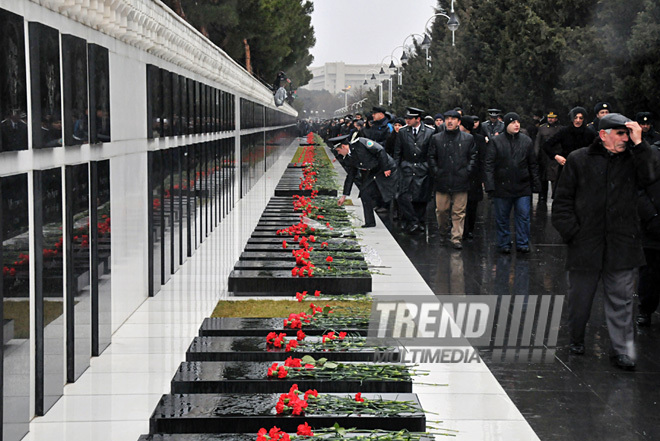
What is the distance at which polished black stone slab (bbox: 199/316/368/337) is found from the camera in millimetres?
8023

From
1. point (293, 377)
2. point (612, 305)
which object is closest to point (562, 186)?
point (612, 305)

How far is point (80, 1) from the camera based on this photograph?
7.29 metres

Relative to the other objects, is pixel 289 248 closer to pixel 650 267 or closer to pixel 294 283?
pixel 294 283

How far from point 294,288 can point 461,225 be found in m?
5.14

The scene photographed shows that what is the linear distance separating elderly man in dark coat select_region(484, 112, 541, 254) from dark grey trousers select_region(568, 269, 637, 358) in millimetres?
5715

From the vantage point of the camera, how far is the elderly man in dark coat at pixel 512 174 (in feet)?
45.2

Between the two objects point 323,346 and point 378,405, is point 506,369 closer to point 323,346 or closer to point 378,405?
point 323,346

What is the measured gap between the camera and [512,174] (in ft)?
45.1

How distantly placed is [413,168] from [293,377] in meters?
11.0

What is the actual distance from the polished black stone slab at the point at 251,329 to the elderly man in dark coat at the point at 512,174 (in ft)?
19.8

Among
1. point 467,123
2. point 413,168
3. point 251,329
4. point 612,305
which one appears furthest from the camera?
point 413,168

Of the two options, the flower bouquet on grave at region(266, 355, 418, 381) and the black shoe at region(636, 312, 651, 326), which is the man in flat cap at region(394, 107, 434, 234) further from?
the flower bouquet on grave at region(266, 355, 418, 381)

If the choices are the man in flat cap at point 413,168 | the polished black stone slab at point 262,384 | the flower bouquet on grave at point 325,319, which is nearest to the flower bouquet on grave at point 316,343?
the flower bouquet on grave at point 325,319

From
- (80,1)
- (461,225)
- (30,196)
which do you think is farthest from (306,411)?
(461,225)
